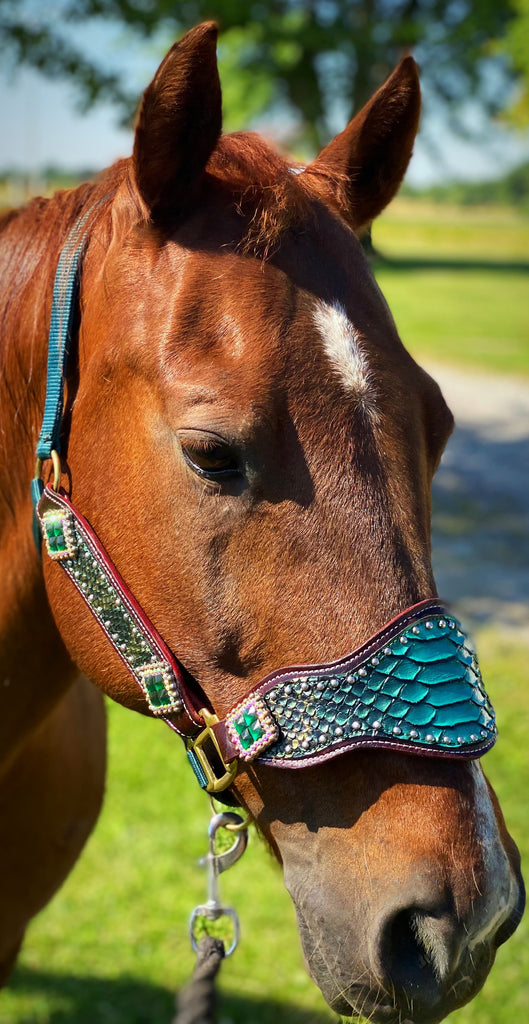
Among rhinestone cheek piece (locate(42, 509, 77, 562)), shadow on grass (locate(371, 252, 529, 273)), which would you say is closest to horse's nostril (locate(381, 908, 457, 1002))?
rhinestone cheek piece (locate(42, 509, 77, 562))

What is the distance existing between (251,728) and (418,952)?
1.61 ft

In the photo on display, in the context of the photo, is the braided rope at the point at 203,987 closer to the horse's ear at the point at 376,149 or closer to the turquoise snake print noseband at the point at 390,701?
the turquoise snake print noseband at the point at 390,701

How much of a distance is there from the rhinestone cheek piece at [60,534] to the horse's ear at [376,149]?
0.96 meters

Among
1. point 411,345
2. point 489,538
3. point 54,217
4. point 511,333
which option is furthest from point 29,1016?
point 511,333

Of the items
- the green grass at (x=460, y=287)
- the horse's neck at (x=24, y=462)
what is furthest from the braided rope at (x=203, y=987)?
the green grass at (x=460, y=287)

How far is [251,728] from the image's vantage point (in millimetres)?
1605

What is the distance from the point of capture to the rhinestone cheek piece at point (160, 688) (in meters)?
1.70

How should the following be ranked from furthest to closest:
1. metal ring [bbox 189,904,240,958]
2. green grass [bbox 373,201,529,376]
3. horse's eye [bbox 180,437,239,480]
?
green grass [bbox 373,201,529,376] → metal ring [bbox 189,904,240,958] → horse's eye [bbox 180,437,239,480]

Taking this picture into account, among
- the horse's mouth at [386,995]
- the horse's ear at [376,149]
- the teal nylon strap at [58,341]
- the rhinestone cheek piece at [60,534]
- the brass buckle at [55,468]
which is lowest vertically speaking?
the horse's mouth at [386,995]

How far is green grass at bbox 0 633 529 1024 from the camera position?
3619 millimetres

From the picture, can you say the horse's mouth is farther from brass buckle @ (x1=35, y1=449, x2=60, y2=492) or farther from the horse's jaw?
brass buckle @ (x1=35, y1=449, x2=60, y2=492)

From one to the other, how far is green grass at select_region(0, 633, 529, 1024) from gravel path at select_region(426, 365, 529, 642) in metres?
2.28

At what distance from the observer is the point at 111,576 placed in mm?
1750

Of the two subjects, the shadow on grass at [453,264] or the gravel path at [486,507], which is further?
the shadow on grass at [453,264]
